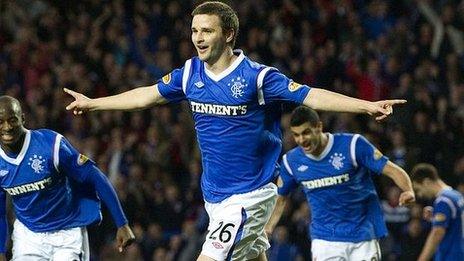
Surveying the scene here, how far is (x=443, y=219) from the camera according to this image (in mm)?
9992

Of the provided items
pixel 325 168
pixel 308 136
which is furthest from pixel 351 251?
pixel 308 136

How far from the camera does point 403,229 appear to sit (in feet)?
41.4

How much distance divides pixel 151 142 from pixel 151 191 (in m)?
0.95

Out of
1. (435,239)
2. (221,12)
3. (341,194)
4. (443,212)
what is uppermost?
(221,12)

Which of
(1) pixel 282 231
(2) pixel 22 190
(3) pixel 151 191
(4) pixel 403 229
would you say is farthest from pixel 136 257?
(2) pixel 22 190

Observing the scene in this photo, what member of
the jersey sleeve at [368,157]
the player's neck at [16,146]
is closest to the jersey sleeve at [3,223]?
the player's neck at [16,146]

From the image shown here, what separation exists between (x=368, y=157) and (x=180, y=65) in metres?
6.99

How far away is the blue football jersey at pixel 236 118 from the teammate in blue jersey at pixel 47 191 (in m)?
1.27

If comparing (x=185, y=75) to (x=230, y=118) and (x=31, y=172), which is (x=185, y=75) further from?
(x=31, y=172)

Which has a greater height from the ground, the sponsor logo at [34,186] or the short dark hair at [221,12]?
the short dark hair at [221,12]

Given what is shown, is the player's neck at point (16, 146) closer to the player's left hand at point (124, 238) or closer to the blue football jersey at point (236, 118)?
the player's left hand at point (124, 238)

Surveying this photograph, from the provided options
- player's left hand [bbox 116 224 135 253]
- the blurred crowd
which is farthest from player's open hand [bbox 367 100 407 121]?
the blurred crowd

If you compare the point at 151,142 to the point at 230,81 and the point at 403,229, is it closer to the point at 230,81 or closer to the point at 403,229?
the point at 403,229

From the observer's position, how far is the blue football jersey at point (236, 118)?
6668 millimetres
